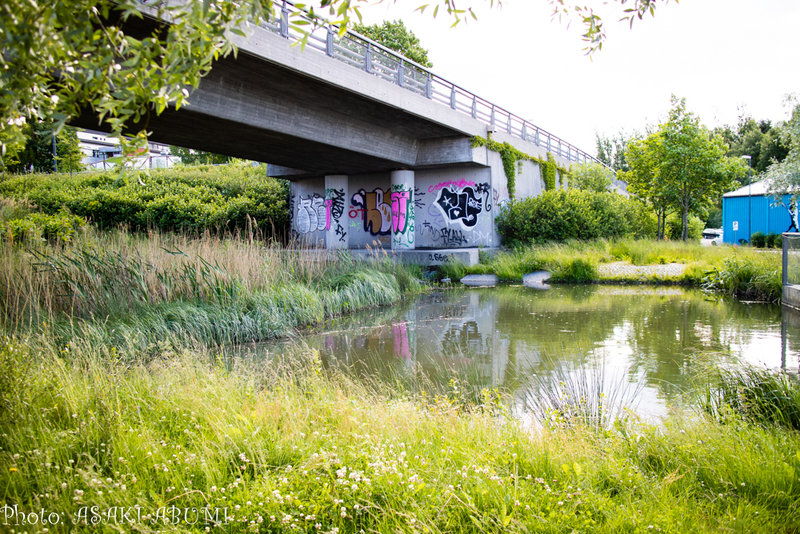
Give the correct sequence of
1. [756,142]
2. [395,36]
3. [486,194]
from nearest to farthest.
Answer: [486,194] → [395,36] → [756,142]

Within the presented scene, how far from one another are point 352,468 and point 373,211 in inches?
870

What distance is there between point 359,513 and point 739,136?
237 ft

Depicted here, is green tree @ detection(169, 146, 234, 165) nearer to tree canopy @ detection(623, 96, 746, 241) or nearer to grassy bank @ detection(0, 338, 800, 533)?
tree canopy @ detection(623, 96, 746, 241)

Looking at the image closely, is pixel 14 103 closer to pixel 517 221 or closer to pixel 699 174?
pixel 517 221

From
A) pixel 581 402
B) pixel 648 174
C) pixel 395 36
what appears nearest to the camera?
pixel 581 402

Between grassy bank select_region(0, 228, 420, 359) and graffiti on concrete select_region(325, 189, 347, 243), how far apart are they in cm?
1234

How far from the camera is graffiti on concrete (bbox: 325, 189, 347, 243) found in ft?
80.5

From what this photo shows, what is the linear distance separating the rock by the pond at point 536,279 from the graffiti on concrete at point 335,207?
9.77 meters

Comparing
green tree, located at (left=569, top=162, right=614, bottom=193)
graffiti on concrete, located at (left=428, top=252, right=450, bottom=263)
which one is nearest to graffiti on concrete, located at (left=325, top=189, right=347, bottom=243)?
graffiti on concrete, located at (left=428, top=252, right=450, bottom=263)

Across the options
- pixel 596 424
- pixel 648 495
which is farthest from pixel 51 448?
pixel 596 424

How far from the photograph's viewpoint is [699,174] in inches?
926

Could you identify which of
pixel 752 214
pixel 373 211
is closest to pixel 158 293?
pixel 373 211

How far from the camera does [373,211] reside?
24703mm

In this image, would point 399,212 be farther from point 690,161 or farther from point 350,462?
point 350,462
